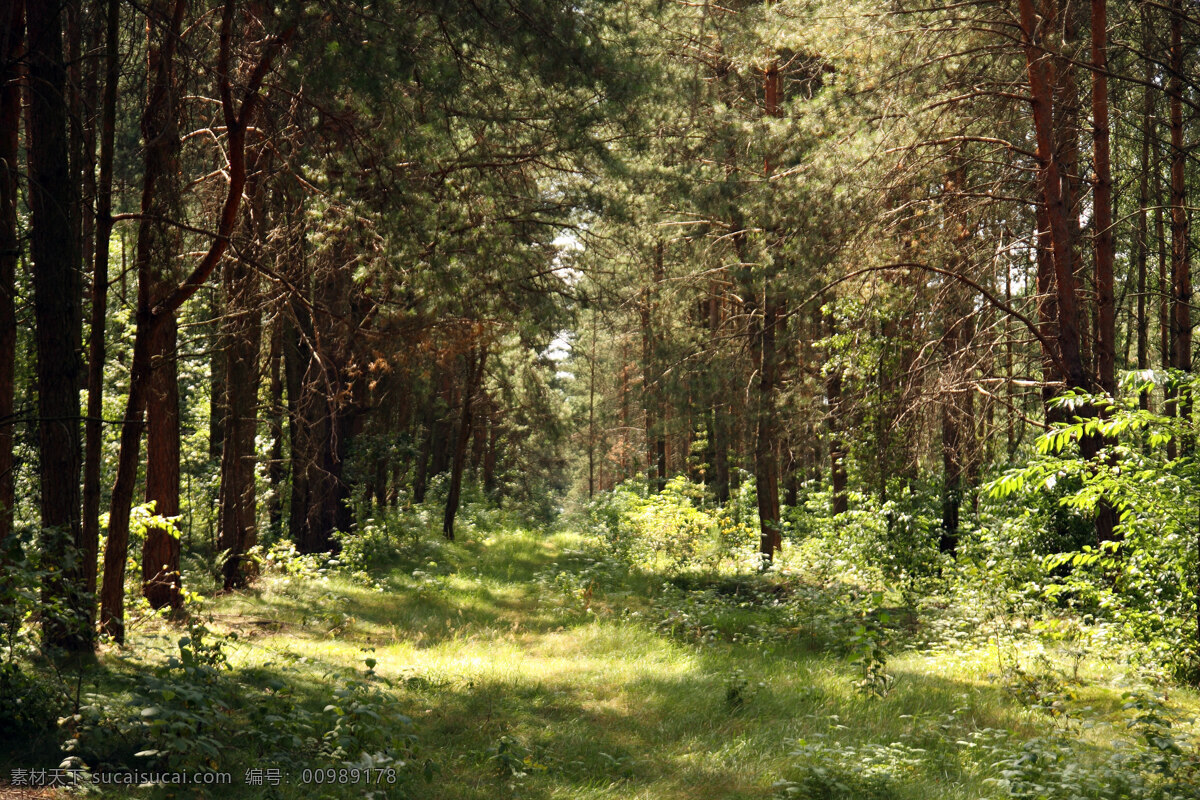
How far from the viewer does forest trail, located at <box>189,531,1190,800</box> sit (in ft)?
19.1

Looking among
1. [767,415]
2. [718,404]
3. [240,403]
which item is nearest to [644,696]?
[240,403]

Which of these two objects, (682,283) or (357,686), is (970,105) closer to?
(682,283)

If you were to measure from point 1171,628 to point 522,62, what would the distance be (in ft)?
24.6

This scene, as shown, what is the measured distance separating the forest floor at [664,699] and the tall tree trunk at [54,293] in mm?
1323

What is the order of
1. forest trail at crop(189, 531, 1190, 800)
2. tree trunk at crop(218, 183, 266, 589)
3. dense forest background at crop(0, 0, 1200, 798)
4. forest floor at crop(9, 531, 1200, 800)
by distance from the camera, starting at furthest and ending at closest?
tree trunk at crop(218, 183, 266, 589) < dense forest background at crop(0, 0, 1200, 798) < forest trail at crop(189, 531, 1190, 800) < forest floor at crop(9, 531, 1200, 800)

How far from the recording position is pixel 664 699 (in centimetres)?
795

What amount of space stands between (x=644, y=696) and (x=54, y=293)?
5962 millimetres

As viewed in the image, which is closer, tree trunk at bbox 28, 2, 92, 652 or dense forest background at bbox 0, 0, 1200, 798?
tree trunk at bbox 28, 2, 92, 652

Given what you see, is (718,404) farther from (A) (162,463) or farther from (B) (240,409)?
(A) (162,463)

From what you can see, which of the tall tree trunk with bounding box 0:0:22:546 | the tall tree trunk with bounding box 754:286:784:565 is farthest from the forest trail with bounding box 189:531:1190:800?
the tall tree trunk with bounding box 754:286:784:565

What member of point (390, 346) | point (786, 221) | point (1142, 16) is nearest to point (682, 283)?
point (786, 221)

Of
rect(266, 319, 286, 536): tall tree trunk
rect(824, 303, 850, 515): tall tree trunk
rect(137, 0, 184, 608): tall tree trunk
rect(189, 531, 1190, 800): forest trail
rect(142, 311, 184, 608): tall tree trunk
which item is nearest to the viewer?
rect(189, 531, 1190, 800): forest trail

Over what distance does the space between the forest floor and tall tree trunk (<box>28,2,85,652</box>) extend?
1323 mm

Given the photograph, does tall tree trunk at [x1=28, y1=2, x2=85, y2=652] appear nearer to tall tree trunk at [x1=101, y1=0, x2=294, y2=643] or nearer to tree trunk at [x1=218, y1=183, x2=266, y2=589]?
tall tree trunk at [x1=101, y1=0, x2=294, y2=643]
